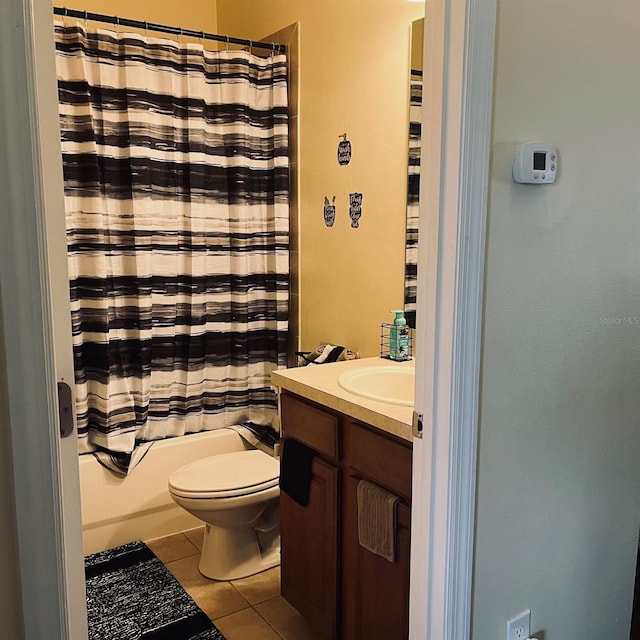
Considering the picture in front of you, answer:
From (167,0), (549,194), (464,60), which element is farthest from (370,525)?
(167,0)

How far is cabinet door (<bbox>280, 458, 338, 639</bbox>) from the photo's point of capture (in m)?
1.91

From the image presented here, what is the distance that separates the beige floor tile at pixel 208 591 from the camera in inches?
90.3

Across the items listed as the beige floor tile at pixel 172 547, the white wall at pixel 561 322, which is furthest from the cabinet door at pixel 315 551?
the beige floor tile at pixel 172 547

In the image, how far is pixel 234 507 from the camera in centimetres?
236

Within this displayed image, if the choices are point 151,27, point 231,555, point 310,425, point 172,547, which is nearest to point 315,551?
point 310,425

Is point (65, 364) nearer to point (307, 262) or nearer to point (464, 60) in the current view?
point (464, 60)

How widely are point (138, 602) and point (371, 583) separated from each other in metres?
1.01

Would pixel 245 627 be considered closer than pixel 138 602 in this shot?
Yes

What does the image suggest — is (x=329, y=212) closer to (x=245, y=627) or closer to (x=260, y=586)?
(x=260, y=586)

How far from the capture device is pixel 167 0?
319 cm

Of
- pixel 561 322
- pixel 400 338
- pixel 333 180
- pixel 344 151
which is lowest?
pixel 400 338

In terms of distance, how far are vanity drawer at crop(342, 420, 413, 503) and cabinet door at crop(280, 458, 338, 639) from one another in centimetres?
12

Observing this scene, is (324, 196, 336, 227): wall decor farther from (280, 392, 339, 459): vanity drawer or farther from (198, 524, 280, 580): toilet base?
(198, 524, 280, 580): toilet base

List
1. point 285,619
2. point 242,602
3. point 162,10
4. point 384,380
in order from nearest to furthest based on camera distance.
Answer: point 384,380, point 285,619, point 242,602, point 162,10
